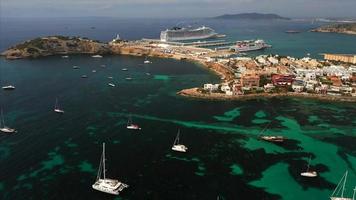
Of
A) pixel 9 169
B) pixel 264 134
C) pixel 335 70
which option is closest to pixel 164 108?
pixel 264 134

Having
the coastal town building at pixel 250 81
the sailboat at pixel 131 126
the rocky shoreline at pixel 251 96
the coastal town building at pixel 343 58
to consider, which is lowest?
the sailboat at pixel 131 126

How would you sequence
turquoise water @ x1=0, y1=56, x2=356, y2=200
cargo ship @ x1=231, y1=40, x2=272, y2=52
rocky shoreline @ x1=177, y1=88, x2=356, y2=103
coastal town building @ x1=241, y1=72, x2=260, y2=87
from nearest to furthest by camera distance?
turquoise water @ x1=0, y1=56, x2=356, y2=200
rocky shoreline @ x1=177, y1=88, x2=356, y2=103
coastal town building @ x1=241, y1=72, x2=260, y2=87
cargo ship @ x1=231, y1=40, x2=272, y2=52

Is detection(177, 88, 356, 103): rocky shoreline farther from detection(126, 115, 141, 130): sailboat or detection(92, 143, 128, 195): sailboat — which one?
detection(92, 143, 128, 195): sailboat

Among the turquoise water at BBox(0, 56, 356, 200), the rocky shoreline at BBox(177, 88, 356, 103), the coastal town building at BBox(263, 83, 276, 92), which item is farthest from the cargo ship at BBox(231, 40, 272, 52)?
the rocky shoreline at BBox(177, 88, 356, 103)

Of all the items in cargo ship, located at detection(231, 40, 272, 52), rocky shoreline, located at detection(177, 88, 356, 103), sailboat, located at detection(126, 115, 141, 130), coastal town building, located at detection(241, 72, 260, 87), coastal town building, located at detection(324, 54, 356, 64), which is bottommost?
sailboat, located at detection(126, 115, 141, 130)

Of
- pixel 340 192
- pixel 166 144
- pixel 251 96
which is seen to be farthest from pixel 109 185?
pixel 251 96

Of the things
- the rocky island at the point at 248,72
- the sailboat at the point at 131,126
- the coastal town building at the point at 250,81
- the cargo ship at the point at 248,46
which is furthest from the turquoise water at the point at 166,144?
the cargo ship at the point at 248,46

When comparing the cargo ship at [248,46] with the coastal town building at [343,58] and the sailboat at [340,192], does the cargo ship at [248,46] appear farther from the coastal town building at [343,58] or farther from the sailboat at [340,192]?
the sailboat at [340,192]

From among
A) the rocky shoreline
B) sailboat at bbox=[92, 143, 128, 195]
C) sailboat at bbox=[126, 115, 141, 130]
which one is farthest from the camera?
the rocky shoreline
